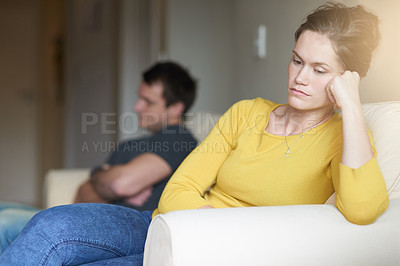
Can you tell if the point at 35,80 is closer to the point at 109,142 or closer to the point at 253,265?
the point at 109,142

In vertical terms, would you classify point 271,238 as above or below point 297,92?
below

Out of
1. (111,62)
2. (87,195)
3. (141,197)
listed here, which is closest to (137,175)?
(141,197)

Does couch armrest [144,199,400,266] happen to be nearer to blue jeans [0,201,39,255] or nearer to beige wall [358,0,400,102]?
beige wall [358,0,400,102]

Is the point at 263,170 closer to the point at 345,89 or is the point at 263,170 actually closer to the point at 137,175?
the point at 345,89

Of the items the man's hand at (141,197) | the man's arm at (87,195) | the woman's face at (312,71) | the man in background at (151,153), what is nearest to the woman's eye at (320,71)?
the woman's face at (312,71)

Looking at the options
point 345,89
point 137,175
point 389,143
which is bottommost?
point 137,175

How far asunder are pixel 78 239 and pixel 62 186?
1009 millimetres

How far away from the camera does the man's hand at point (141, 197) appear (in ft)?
5.37

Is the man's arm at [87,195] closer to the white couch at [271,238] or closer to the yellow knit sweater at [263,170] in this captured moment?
the yellow knit sweater at [263,170]

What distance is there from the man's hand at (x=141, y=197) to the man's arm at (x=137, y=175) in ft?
0.04

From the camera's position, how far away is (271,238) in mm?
763

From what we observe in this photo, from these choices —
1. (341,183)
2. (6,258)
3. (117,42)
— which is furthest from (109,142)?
(341,183)

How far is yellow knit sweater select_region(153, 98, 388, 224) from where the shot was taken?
87cm

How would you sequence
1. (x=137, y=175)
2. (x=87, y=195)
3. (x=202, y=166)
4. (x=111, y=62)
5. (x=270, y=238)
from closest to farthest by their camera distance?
1. (x=270, y=238)
2. (x=202, y=166)
3. (x=137, y=175)
4. (x=87, y=195)
5. (x=111, y=62)
